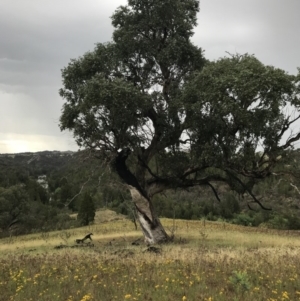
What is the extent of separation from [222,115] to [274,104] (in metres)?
2.22

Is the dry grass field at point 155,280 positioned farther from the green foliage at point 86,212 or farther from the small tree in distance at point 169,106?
the green foliage at point 86,212

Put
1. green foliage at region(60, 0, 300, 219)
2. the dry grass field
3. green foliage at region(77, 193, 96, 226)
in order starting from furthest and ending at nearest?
green foliage at region(77, 193, 96, 226)
green foliage at region(60, 0, 300, 219)
the dry grass field

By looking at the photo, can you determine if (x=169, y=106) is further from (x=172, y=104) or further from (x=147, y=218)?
(x=147, y=218)

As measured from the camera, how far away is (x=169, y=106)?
61.4 ft

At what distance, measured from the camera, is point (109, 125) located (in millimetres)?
18000

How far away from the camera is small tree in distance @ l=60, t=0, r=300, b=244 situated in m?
16.1

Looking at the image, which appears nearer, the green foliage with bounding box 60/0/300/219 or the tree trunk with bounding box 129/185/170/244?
the green foliage with bounding box 60/0/300/219

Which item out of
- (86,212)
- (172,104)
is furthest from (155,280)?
(86,212)

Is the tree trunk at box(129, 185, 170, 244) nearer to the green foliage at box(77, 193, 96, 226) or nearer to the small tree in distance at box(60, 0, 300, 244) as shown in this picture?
the small tree in distance at box(60, 0, 300, 244)

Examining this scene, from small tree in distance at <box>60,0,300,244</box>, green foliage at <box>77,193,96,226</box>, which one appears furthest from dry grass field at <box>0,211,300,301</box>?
green foliage at <box>77,193,96,226</box>

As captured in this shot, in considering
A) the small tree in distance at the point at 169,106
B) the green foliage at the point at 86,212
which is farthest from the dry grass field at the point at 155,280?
the green foliage at the point at 86,212

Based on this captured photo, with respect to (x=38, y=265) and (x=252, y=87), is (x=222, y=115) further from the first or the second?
(x=38, y=265)

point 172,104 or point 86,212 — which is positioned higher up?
point 172,104

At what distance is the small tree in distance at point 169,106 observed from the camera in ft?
52.8
